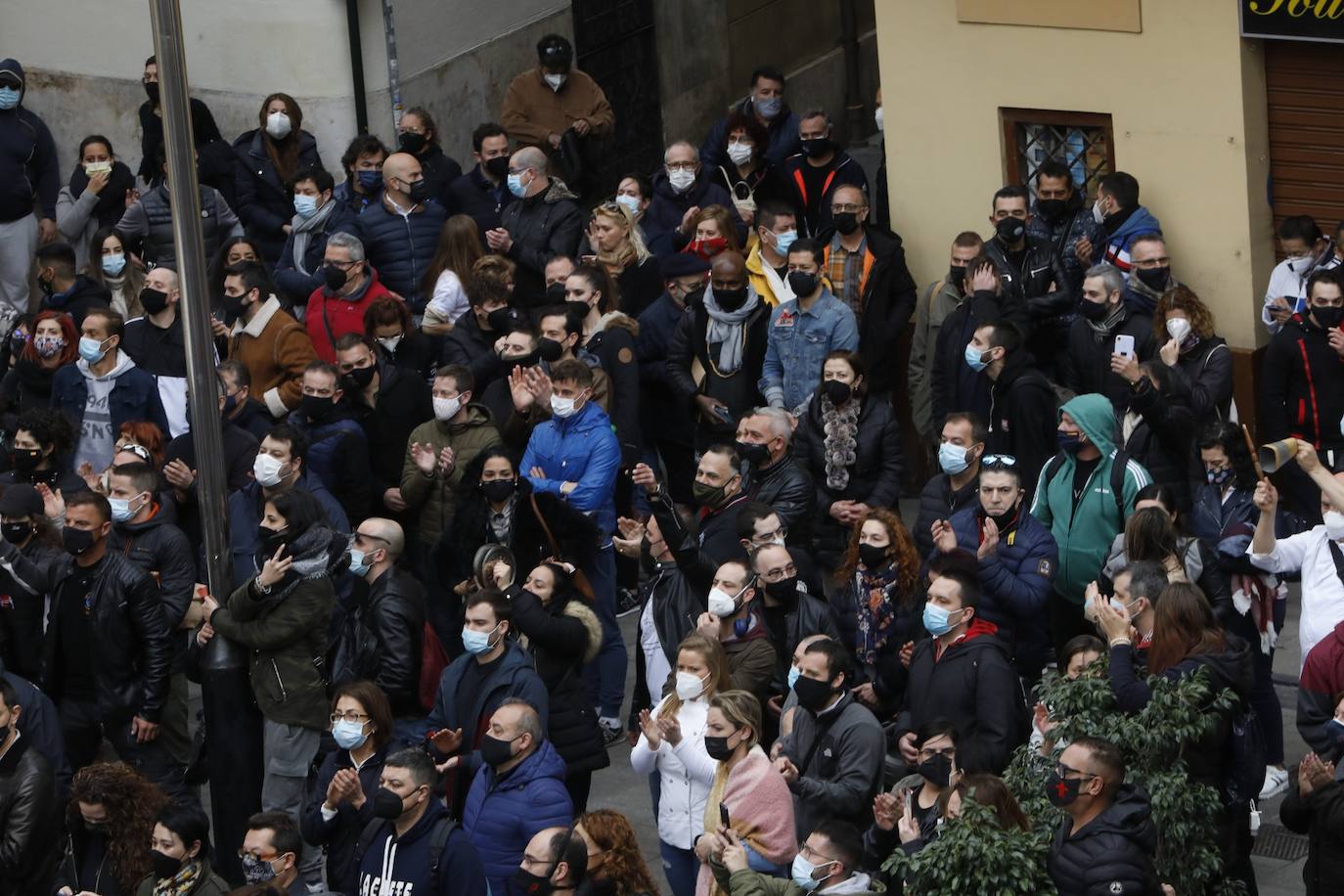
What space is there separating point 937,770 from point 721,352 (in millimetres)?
5100

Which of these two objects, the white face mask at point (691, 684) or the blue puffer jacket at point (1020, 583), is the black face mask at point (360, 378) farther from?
the white face mask at point (691, 684)

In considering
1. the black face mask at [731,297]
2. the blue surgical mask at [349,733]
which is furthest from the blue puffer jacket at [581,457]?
the blue surgical mask at [349,733]

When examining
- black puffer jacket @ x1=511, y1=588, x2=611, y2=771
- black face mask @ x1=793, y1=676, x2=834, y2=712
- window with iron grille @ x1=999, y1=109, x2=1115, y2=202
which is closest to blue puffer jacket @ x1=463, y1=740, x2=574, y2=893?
black puffer jacket @ x1=511, y1=588, x2=611, y2=771

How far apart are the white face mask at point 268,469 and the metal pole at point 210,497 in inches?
36.4

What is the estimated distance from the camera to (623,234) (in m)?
14.7

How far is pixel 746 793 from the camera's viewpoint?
952 cm

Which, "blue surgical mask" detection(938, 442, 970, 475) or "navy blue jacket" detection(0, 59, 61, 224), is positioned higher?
"navy blue jacket" detection(0, 59, 61, 224)

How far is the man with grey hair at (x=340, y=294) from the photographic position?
14.4 m

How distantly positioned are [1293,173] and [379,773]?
289 inches

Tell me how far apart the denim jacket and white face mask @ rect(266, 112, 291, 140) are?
16.1 ft

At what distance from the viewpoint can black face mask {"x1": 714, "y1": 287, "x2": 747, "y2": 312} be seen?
13.7m

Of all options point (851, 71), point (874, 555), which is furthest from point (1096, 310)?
point (851, 71)

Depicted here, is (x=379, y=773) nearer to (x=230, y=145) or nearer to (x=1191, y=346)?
(x=1191, y=346)

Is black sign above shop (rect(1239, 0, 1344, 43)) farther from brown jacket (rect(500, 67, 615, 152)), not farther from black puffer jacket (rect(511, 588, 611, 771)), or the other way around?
black puffer jacket (rect(511, 588, 611, 771))
